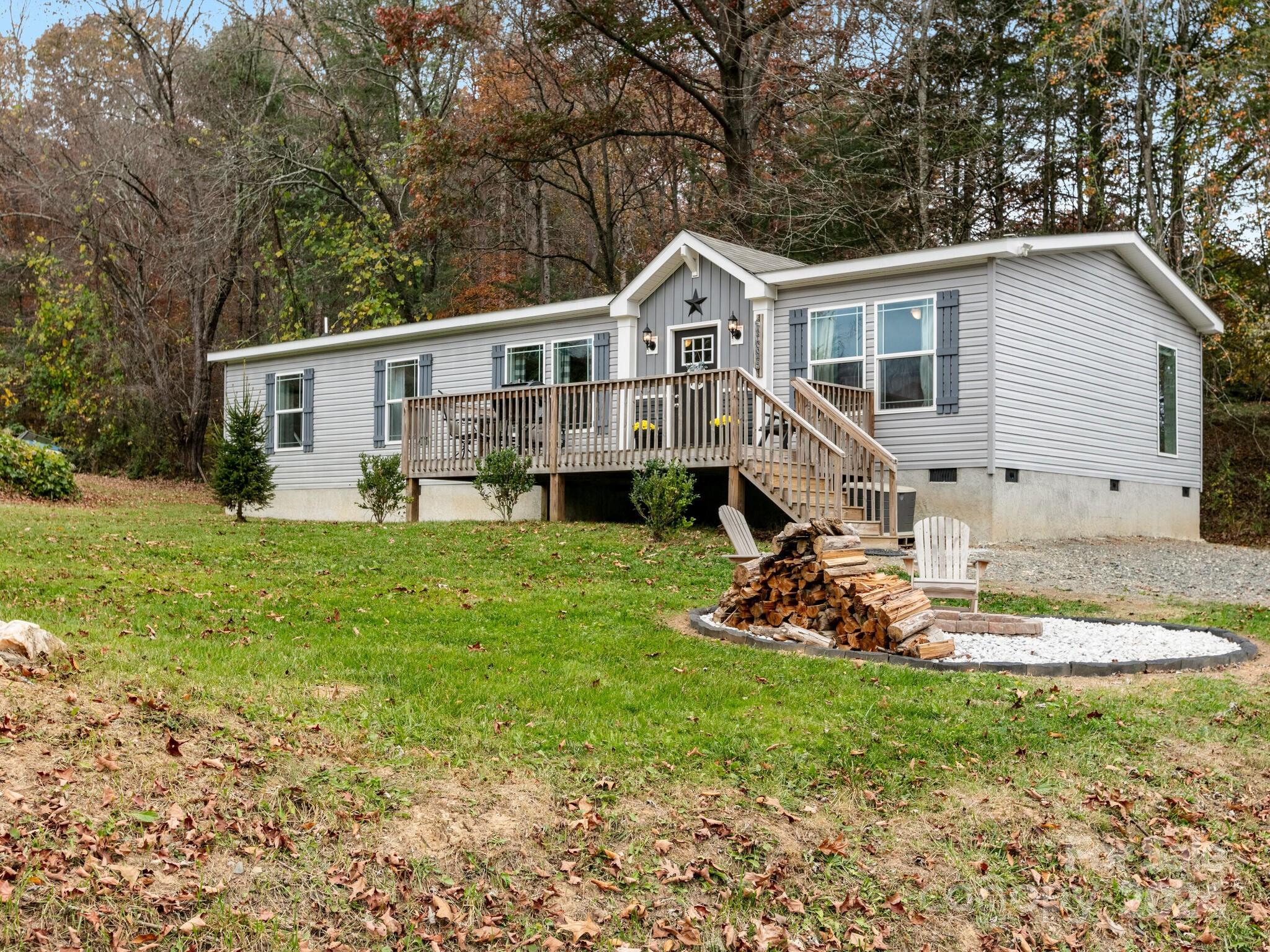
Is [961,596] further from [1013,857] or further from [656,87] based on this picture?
[656,87]

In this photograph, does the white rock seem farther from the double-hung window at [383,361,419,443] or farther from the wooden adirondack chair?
the double-hung window at [383,361,419,443]

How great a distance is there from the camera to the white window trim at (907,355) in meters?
14.1

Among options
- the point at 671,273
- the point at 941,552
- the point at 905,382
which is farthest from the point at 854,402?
the point at 941,552

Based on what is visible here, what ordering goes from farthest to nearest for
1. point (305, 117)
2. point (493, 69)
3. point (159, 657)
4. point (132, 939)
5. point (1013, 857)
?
point (305, 117), point (493, 69), point (159, 657), point (1013, 857), point (132, 939)

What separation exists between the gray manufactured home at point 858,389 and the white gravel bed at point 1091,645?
3.98 metres

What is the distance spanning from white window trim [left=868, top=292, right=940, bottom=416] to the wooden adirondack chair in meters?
5.79

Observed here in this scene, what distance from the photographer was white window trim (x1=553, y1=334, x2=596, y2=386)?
55.3 ft

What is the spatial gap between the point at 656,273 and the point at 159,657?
11.1 meters

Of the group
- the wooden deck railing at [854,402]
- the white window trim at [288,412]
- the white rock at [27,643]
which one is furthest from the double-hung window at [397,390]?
A: the white rock at [27,643]

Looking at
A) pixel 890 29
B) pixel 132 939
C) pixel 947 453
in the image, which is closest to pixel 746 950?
pixel 132 939

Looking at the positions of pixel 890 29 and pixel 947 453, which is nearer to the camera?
pixel 947 453

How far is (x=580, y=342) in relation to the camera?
55.9ft

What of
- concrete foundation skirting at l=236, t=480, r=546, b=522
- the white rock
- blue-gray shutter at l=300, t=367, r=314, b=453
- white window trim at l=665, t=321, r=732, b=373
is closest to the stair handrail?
white window trim at l=665, t=321, r=732, b=373

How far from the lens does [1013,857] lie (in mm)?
4512
